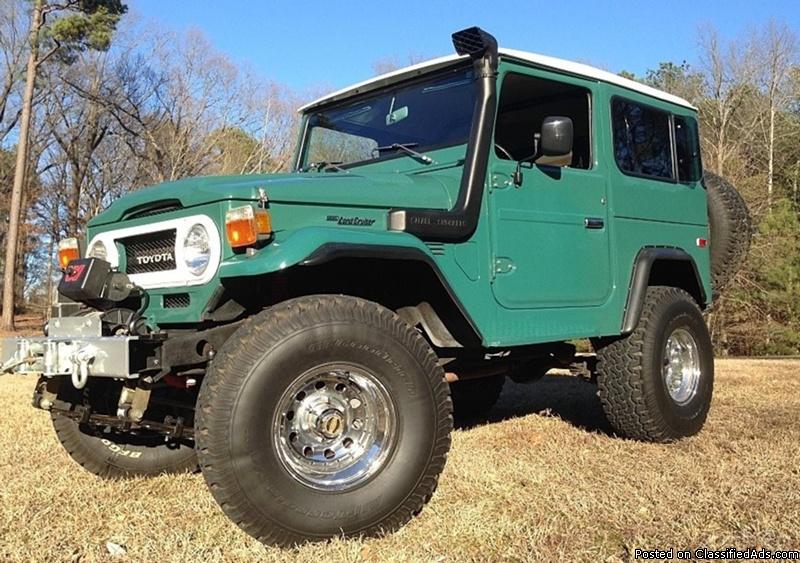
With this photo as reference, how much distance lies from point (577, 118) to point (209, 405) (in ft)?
11.1

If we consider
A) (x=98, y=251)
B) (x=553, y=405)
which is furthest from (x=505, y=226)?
(x=553, y=405)

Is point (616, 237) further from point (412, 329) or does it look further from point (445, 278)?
point (412, 329)

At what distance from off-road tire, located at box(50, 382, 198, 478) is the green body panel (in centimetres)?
94

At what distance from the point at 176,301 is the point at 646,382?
3104 millimetres

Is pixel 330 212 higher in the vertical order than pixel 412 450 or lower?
higher

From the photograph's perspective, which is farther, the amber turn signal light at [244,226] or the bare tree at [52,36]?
the bare tree at [52,36]

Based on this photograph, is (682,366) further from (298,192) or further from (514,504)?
→ (298,192)

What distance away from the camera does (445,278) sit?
12.3 ft

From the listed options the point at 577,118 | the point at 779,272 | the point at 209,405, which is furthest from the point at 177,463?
the point at 779,272

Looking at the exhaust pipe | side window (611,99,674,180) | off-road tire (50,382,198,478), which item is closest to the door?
the exhaust pipe

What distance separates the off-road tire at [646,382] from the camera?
4.95m

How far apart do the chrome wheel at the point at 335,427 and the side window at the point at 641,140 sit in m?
2.74

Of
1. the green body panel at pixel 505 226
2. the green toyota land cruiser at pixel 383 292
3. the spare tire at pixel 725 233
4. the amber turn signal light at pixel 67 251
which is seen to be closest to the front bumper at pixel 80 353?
the green toyota land cruiser at pixel 383 292

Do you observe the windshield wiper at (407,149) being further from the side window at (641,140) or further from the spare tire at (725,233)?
the spare tire at (725,233)
